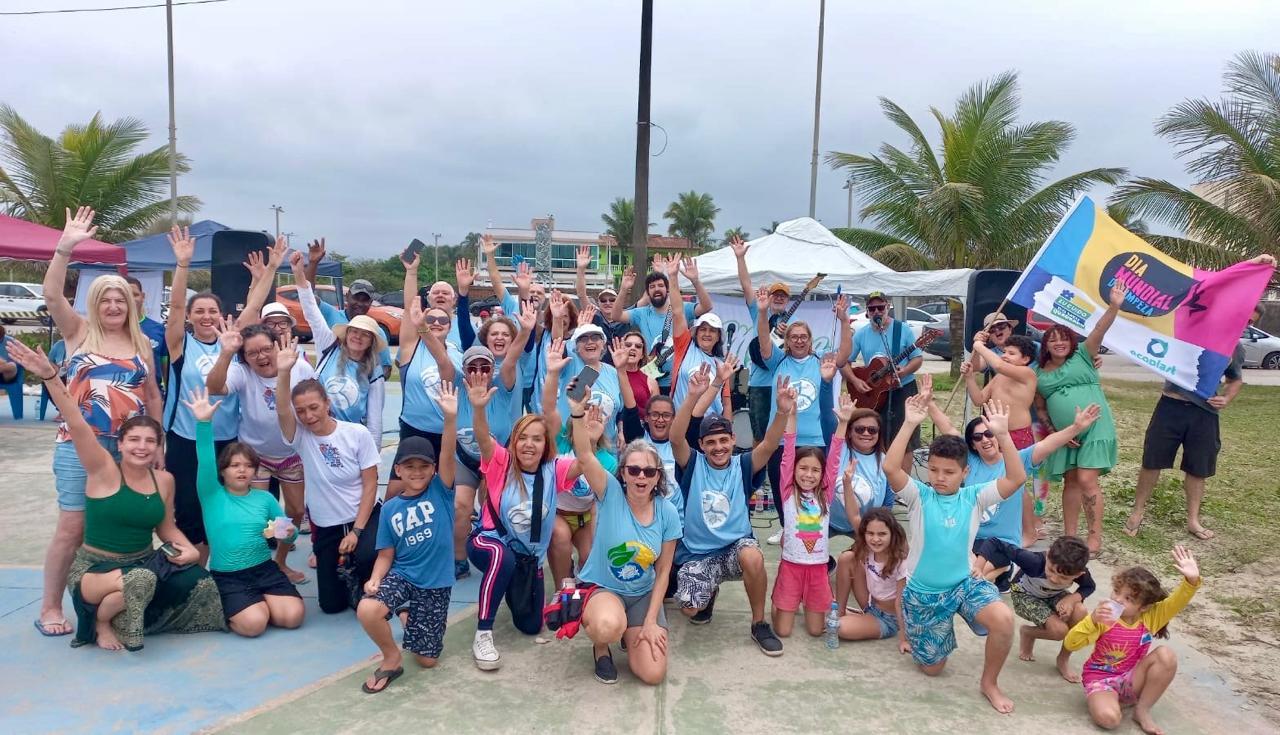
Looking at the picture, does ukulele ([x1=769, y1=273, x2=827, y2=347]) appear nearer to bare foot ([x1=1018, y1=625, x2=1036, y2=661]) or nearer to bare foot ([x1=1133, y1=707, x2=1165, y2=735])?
bare foot ([x1=1018, y1=625, x2=1036, y2=661])

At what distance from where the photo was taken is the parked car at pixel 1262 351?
20453mm

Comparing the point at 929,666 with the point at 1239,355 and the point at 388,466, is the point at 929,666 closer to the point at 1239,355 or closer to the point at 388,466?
the point at 1239,355

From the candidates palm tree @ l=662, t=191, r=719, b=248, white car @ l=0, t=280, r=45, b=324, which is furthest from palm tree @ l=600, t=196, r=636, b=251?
white car @ l=0, t=280, r=45, b=324

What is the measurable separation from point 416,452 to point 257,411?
1362 mm

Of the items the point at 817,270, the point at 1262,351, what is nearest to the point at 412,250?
the point at 817,270

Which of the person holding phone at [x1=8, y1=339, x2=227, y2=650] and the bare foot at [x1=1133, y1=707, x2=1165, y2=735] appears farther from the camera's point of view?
the person holding phone at [x1=8, y1=339, x2=227, y2=650]

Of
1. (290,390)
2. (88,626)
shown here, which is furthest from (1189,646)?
(88,626)

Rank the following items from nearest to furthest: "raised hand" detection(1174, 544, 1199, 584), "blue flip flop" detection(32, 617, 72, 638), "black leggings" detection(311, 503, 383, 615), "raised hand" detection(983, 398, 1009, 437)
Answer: "raised hand" detection(1174, 544, 1199, 584) → "raised hand" detection(983, 398, 1009, 437) → "blue flip flop" detection(32, 617, 72, 638) → "black leggings" detection(311, 503, 383, 615)

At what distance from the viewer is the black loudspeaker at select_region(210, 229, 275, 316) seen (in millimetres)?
6070

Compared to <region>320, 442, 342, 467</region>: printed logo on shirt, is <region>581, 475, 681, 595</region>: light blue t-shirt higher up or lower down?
lower down

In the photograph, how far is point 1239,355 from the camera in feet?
20.4

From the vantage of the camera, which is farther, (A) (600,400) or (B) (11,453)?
(B) (11,453)

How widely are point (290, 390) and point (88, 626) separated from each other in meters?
1.47

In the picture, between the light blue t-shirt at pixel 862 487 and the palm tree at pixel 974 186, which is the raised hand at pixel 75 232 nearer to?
the light blue t-shirt at pixel 862 487
